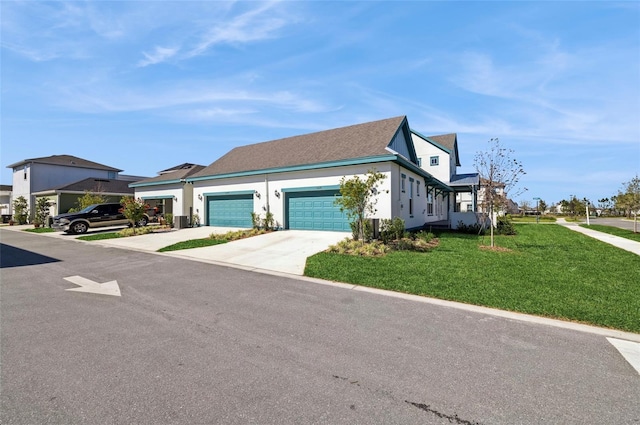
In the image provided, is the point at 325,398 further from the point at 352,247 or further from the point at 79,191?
the point at 79,191

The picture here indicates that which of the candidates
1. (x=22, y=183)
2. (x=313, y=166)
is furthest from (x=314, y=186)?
(x=22, y=183)

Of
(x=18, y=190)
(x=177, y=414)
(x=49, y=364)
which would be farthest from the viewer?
(x=18, y=190)

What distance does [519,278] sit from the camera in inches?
284

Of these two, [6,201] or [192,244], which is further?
[6,201]

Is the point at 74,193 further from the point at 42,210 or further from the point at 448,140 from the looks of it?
the point at 448,140

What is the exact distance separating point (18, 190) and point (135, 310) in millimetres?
48125

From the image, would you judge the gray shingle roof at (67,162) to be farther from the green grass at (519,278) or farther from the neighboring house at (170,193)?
the green grass at (519,278)

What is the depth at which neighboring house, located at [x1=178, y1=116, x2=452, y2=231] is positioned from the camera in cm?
1534

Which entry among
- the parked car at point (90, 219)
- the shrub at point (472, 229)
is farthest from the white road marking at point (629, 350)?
the parked car at point (90, 219)

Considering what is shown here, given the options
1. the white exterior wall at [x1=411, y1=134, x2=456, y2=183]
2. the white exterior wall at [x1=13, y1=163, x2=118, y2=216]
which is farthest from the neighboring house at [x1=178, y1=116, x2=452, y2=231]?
the white exterior wall at [x1=13, y1=163, x2=118, y2=216]

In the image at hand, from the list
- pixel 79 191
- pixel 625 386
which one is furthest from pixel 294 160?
pixel 79 191

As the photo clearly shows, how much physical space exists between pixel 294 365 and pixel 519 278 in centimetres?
634

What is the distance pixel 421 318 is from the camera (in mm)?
5008

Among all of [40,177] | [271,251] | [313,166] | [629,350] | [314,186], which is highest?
[40,177]
